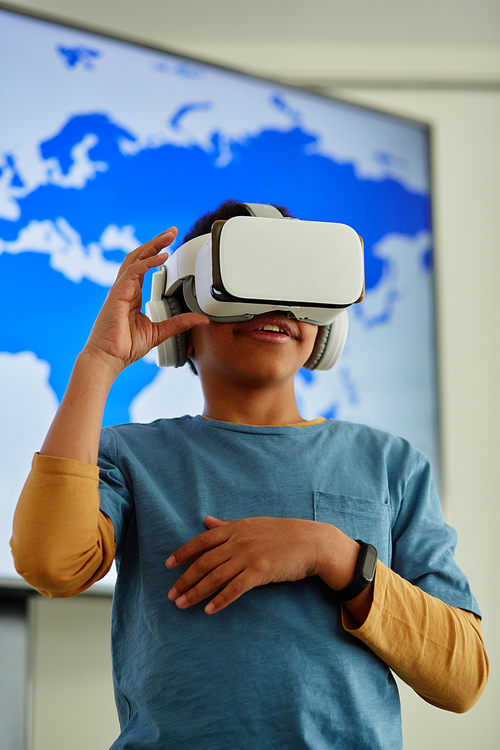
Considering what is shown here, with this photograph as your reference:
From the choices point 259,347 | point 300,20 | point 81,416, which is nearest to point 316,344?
point 259,347

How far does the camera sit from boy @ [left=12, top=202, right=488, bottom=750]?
616 millimetres

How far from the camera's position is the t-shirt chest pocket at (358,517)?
28.3 inches

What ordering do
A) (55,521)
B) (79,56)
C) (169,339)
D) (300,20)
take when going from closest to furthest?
1. (55,521)
2. (169,339)
3. (79,56)
4. (300,20)

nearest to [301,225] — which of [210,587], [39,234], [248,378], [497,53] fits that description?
[248,378]

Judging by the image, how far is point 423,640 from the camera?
2.17 feet

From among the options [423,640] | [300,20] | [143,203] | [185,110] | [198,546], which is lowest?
[423,640]

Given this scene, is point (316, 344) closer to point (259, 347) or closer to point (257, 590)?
point (259, 347)

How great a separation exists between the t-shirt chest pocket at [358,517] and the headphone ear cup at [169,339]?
268mm

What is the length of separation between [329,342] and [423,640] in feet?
1.23

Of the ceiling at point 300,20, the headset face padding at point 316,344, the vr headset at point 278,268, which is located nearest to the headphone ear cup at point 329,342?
the headset face padding at point 316,344

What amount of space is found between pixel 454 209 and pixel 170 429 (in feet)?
3.41

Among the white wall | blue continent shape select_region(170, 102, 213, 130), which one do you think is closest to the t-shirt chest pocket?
the white wall

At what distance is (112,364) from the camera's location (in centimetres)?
69

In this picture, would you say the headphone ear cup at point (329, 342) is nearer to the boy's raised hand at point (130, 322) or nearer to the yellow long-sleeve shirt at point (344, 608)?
the boy's raised hand at point (130, 322)
